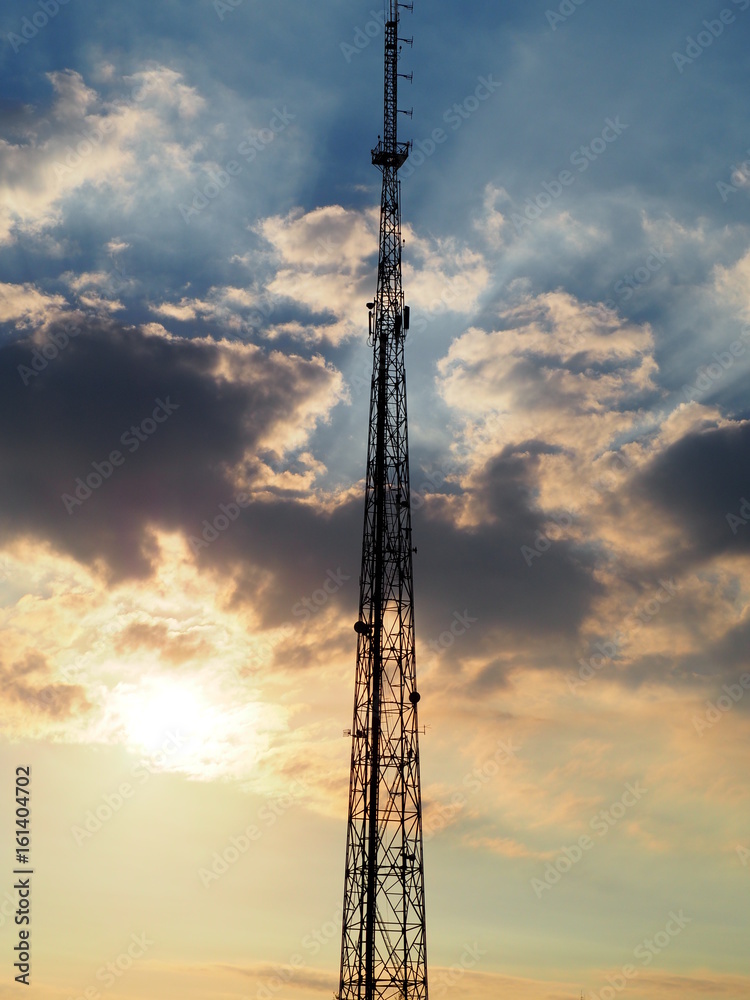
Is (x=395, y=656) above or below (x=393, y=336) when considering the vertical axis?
below

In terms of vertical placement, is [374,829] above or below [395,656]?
below

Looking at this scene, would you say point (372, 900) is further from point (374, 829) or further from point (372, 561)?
point (372, 561)

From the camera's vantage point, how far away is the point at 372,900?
74125 mm

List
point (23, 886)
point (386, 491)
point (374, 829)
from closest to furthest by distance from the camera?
point (23, 886)
point (374, 829)
point (386, 491)

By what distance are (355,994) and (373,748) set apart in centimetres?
1554

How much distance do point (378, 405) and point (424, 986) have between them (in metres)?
39.1

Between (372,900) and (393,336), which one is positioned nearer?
(372,900)

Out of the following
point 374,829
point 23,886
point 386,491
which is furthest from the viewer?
point 386,491

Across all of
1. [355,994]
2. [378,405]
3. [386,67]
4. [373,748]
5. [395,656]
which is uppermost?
[386,67]

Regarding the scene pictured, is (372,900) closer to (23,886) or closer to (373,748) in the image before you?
(373,748)

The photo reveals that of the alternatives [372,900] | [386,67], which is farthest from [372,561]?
[386,67]

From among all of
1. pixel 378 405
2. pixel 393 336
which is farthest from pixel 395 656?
pixel 393 336

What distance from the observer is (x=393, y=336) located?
272 ft

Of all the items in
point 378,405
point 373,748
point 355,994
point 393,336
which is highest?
point 393,336
